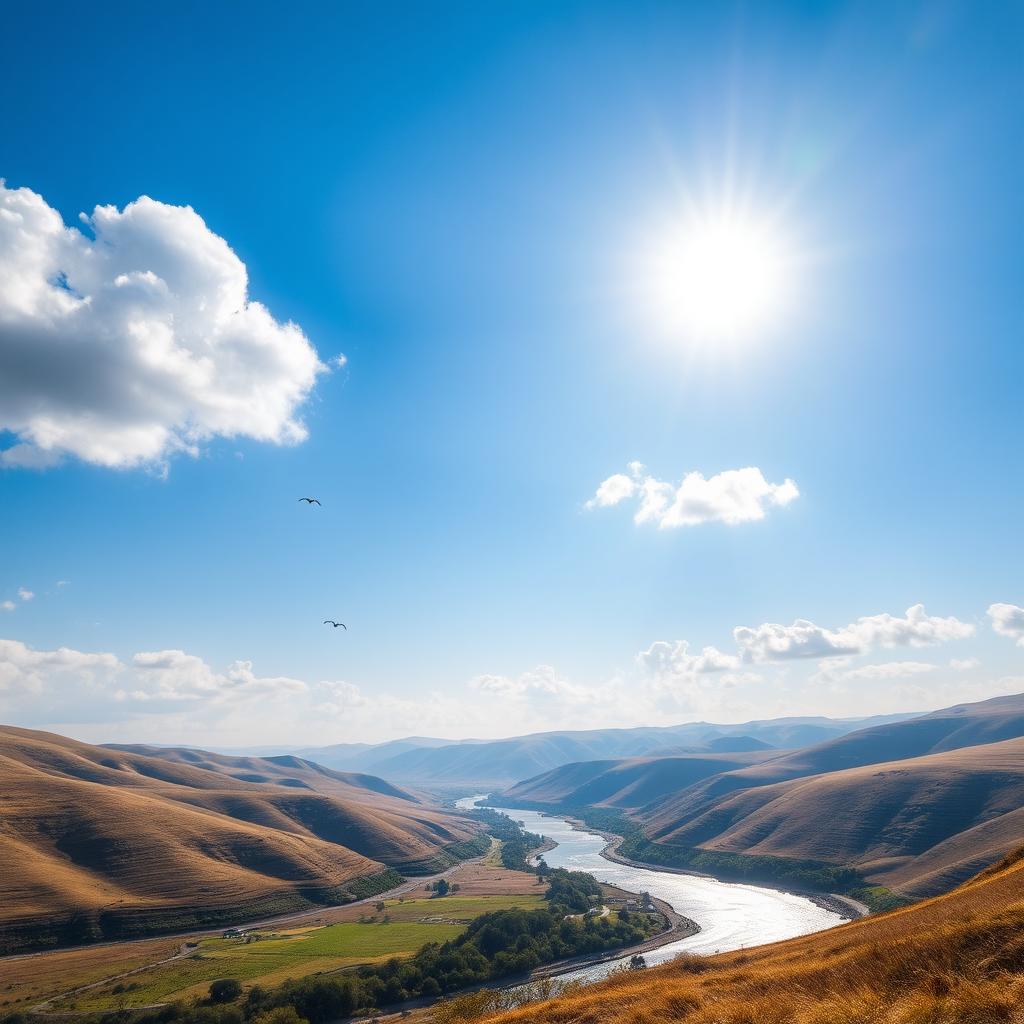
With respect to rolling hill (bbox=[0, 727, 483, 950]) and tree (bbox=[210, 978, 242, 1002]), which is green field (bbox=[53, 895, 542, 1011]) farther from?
rolling hill (bbox=[0, 727, 483, 950])

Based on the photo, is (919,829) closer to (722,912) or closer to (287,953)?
(722,912)

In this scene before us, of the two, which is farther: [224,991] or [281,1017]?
[224,991]

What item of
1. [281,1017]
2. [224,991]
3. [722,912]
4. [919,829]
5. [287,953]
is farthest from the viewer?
[919,829]

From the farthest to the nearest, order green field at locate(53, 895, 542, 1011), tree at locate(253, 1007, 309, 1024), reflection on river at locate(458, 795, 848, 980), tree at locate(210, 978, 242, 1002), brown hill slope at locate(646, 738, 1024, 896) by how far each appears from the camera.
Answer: brown hill slope at locate(646, 738, 1024, 896)
reflection on river at locate(458, 795, 848, 980)
green field at locate(53, 895, 542, 1011)
tree at locate(210, 978, 242, 1002)
tree at locate(253, 1007, 309, 1024)

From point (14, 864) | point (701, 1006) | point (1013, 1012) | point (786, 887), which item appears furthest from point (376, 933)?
point (1013, 1012)

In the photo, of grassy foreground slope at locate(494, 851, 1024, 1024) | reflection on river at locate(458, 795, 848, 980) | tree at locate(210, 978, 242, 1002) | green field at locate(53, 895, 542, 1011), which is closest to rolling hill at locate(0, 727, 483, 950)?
green field at locate(53, 895, 542, 1011)

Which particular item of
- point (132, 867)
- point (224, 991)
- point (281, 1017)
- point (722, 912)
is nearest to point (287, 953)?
point (224, 991)

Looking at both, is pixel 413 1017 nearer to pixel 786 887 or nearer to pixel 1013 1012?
pixel 1013 1012

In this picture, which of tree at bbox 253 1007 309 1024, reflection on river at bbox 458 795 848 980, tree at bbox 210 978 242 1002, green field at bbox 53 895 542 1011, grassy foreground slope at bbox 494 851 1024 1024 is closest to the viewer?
grassy foreground slope at bbox 494 851 1024 1024
